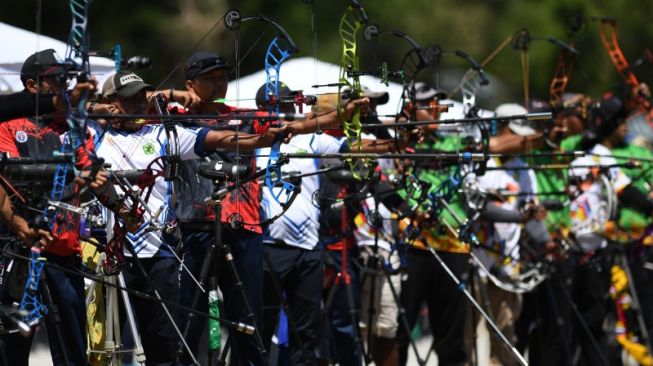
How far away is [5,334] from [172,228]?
987 millimetres

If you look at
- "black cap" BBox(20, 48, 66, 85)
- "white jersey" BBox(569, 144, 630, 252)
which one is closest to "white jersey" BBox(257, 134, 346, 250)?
"black cap" BBox(20, 48, 66, 85)

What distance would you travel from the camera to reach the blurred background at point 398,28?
62.0 feet

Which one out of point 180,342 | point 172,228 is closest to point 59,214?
point 172,228

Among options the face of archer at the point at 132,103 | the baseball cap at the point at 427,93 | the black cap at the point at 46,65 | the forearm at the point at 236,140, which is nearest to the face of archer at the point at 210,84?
the face of archer at the point at 132,103

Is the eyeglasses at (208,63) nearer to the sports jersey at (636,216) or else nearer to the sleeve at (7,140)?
the sleeve at (7,140)

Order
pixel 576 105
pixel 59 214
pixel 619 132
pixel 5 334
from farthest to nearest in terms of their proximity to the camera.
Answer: pixel 619 132 < pixel 576 105 < pixel 5 334 < pixel 59 214

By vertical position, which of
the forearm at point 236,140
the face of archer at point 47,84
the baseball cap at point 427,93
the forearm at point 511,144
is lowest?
the forearm at point 236,140

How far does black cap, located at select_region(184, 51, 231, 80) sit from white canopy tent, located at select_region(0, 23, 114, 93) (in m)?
1.64

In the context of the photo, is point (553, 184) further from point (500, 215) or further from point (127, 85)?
point (127, 85)

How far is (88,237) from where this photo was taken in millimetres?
6953

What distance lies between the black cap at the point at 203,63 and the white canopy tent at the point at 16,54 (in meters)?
1.64

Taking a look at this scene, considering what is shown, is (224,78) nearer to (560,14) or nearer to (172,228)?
(172,228)

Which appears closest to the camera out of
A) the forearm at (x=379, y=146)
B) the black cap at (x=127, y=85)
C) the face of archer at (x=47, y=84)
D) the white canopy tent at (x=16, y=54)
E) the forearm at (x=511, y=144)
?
the face of archer at (x=47, y=84)

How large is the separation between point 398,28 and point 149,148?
539 inches
